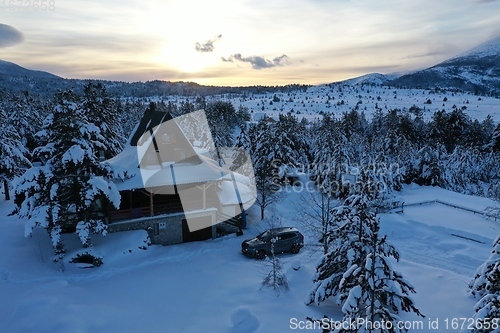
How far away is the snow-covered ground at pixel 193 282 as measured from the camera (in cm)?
1267

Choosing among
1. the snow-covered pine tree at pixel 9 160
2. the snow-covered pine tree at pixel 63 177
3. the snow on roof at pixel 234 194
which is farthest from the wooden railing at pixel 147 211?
the snow-covered pine tree at pixel 9 160

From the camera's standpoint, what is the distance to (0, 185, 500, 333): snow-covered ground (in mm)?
12672

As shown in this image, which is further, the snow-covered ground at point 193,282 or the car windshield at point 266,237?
the car windshield at point 266,237

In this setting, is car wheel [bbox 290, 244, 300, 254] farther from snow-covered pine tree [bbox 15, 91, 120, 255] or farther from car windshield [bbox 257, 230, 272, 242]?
snow-covered pine tree [bbox 15, 91, 120, 255]

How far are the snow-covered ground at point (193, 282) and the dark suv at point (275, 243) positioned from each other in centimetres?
58

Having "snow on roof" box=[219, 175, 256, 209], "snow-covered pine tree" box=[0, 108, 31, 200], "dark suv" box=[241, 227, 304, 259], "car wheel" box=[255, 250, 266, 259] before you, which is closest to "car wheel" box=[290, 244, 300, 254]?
"dark suv" box=[241, 227, 304, 259]

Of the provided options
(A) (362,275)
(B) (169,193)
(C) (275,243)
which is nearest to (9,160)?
(B) (169,193)

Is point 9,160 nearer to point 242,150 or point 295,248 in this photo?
point 242,150

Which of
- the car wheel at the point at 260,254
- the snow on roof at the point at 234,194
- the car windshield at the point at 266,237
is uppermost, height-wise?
the snow on roof at the point at 234,194

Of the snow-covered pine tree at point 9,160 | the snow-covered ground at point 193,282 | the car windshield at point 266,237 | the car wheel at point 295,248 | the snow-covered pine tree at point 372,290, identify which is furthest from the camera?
the snow-covered pine tree at point 9,160

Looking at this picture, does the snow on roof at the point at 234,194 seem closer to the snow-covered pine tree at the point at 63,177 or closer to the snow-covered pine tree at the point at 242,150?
the snow-covered pine tree at the point at 63,177

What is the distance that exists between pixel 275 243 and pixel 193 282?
20.5 feet

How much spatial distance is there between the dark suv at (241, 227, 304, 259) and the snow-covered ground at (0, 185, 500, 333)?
1.90ft

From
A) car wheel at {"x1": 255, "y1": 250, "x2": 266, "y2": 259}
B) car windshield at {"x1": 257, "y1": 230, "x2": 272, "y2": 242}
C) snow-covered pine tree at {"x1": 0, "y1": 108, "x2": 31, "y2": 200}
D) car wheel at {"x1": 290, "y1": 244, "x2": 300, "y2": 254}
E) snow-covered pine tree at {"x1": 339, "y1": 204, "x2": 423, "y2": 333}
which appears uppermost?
snow-covered pine tree at {"x1": 0, "y1": 108, "x2": 31, "y2": 200}
